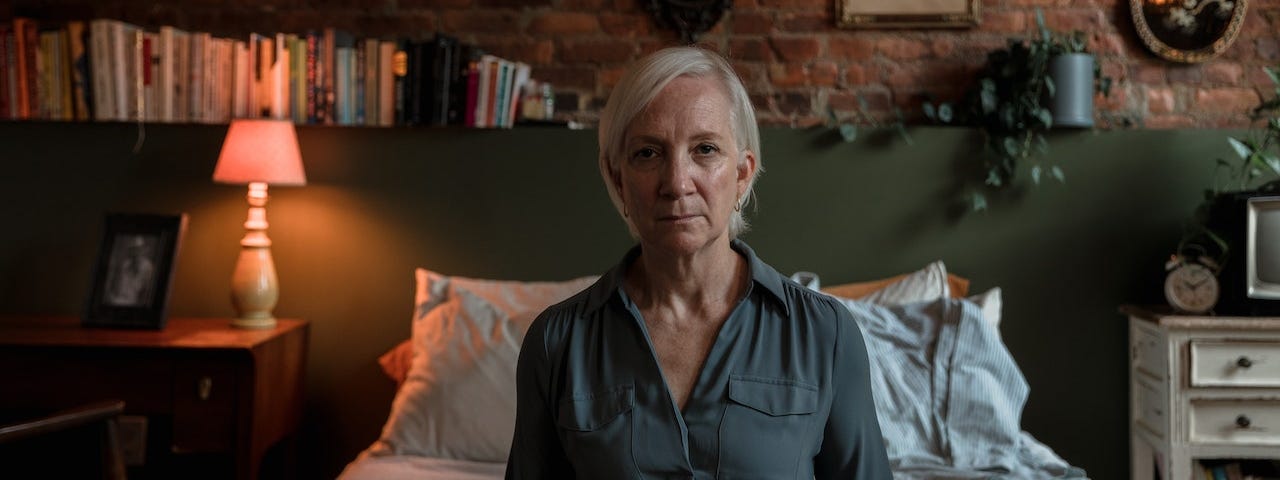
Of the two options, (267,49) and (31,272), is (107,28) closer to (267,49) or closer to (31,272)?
(267,49)

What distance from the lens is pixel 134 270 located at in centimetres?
316

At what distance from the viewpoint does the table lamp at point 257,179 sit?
3.04 m

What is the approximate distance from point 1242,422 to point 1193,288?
0.37 m

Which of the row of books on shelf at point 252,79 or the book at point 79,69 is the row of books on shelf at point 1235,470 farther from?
the book at point 79,69

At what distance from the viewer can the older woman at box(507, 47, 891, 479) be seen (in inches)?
52.1

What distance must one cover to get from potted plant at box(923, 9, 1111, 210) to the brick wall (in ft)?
0.37

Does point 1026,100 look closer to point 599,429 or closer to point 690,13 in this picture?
point 690,13

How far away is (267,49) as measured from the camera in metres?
3.22

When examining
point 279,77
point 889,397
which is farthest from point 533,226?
point 889,397

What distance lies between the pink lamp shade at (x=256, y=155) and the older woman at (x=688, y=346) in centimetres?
188

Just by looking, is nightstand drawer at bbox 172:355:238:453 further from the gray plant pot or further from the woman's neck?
the gray plant pot

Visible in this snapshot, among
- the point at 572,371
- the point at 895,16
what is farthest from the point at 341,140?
the point at 572,371

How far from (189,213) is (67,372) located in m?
0.70

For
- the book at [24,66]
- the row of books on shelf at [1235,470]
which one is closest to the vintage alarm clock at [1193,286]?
the row of books on shelf at [1235,470]
